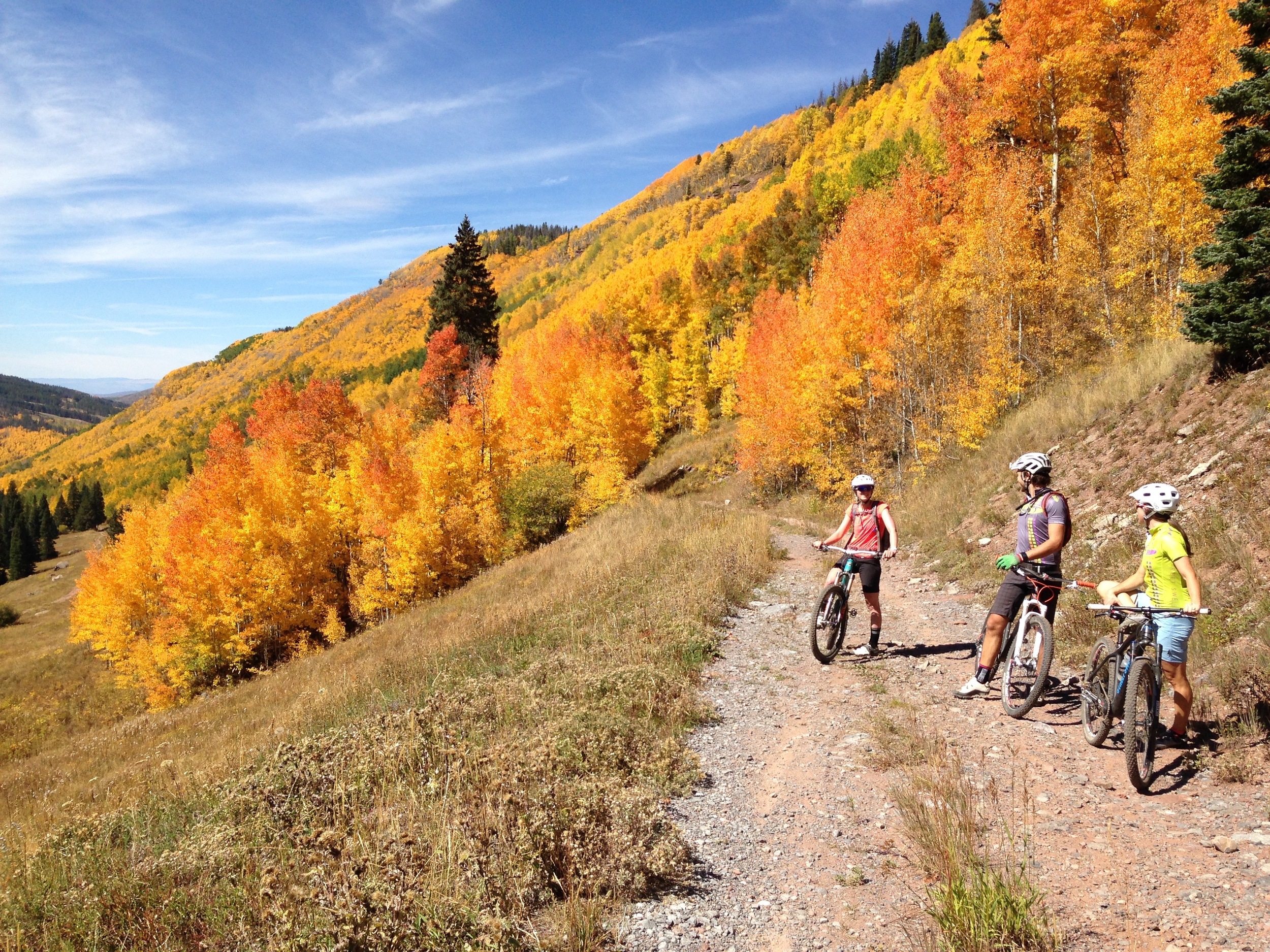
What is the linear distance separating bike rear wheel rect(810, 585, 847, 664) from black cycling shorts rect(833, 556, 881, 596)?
29cm

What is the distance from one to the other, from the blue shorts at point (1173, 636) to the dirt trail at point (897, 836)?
0.94 metres

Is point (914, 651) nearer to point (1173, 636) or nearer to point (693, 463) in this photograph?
point (1173, 636)

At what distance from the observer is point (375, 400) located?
94.2 m

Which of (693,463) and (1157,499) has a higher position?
(1157,499)

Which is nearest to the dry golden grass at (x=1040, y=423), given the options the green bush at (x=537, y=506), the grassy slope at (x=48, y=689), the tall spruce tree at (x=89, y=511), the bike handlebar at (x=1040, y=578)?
the bike handlebar at (x=1040, y=578)

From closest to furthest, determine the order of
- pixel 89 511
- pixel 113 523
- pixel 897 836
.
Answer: pixel 897 836 → pixel 113 523 → pixel 89 511

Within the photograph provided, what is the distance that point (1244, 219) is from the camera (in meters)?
9.64

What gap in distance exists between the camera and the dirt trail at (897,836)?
3.43 m

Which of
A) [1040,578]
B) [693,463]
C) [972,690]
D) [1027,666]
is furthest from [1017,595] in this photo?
[693,463]

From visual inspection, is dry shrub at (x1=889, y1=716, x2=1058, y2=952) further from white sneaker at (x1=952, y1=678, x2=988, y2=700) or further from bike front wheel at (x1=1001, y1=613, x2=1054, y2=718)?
white sneaker at (x1=952, y1=678, x2=988, y2=700)

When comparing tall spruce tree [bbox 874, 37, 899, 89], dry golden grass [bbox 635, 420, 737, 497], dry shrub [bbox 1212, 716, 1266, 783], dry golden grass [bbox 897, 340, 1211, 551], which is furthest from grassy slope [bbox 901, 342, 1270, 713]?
tall spruce tree [bbox 874, 37, 899, 89]

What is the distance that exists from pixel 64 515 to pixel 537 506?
6111 inches

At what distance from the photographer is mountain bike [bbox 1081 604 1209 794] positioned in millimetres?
4617

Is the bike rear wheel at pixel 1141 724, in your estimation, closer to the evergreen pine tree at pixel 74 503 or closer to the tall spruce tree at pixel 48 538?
the tall spruce tree at pixel 48 538
